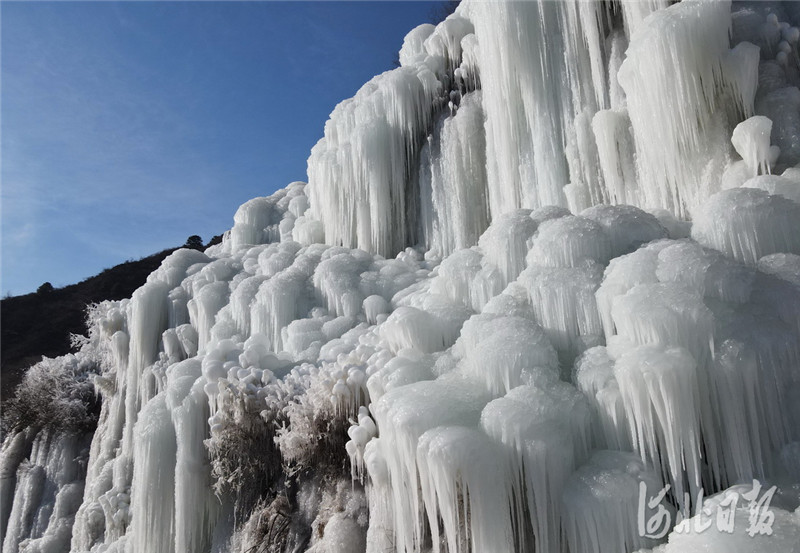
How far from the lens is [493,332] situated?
483 cm

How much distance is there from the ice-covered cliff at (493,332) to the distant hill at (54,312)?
11.7 m

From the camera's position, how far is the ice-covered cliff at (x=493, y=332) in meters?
4.01

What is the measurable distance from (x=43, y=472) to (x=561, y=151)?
35.2ft

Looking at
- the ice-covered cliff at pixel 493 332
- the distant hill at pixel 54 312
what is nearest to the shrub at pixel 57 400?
the ice-covered cliff at pixel 493 332

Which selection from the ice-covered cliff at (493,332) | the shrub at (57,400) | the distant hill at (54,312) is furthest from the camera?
the distant hill at (54,312)

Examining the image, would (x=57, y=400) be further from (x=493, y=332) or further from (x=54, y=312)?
(x=54, y=312)

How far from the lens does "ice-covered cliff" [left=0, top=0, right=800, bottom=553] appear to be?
4.01 m

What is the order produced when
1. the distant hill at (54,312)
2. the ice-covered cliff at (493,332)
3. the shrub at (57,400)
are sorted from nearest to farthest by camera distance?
the ice-covered cliff at (493,332), the shrub at (57,400), the distant hill at (54,312)

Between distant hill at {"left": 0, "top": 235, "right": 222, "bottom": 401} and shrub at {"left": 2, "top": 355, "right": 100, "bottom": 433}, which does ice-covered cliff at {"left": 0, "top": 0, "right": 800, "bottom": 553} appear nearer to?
shrub at {"left": 2, "top": 355, "right": 100, "bottom": 433}

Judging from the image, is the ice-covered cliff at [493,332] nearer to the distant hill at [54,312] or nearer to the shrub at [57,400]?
the shrub at [57,400]

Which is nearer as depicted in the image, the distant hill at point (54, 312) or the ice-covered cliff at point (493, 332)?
the ice-covered cliff at point (493, 332)

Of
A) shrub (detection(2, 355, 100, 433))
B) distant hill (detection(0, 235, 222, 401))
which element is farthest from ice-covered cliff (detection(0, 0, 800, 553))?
distant hill (detection(0, 235, 222, 401))

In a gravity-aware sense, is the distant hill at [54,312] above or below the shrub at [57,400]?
above

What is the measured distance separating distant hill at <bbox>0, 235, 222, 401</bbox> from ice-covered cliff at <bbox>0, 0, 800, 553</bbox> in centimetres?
1173
